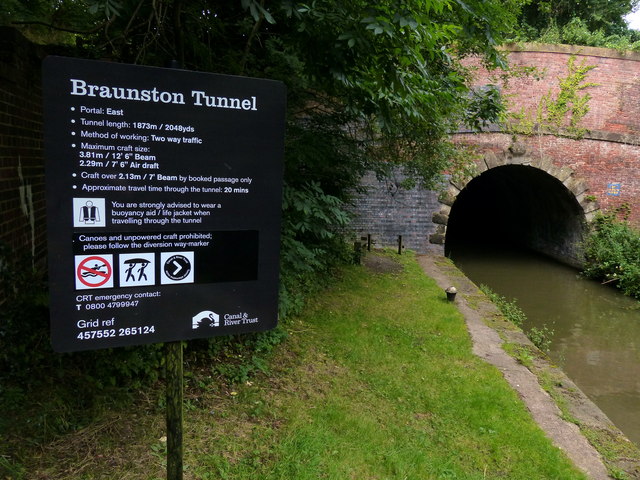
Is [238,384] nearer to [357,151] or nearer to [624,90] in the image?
[357,151]

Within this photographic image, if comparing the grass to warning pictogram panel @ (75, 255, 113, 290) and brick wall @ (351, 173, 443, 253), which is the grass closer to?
warning pictogram panel @ (75, 255, 113, 290)

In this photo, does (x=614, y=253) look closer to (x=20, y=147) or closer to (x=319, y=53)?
(x=319, y=53)

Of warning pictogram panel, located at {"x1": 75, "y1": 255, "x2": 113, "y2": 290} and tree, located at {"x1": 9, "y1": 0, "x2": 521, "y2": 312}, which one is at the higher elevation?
tree, located at {"x1": 9, "y1": 0, "x2": 521, "y2": 312}

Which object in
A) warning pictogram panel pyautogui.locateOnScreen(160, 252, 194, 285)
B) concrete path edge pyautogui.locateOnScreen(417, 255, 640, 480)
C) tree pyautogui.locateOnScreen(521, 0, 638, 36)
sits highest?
tree pyautogui.locateOnScreen(521, 0, 638, 36)

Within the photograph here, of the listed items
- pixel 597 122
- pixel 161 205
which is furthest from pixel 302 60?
pixel 597 122

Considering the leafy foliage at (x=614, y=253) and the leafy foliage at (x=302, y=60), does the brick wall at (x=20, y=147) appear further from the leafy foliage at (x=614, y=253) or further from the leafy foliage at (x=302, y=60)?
the leafy foliage at (x=614, y=253)

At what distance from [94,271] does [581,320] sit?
10274 millimetres

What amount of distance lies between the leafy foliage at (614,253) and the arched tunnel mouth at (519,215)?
55cm

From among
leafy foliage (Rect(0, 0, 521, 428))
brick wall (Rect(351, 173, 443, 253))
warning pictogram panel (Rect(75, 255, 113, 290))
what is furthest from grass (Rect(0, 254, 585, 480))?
brick wall (Rect(351, 173, 443, 253))

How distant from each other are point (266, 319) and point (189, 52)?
2519 millimetres

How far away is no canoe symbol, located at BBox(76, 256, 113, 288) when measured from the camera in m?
1.74

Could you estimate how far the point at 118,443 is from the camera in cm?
313

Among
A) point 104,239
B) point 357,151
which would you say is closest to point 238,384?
point 104,239

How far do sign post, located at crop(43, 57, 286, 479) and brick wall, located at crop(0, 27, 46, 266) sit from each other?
2.01m
